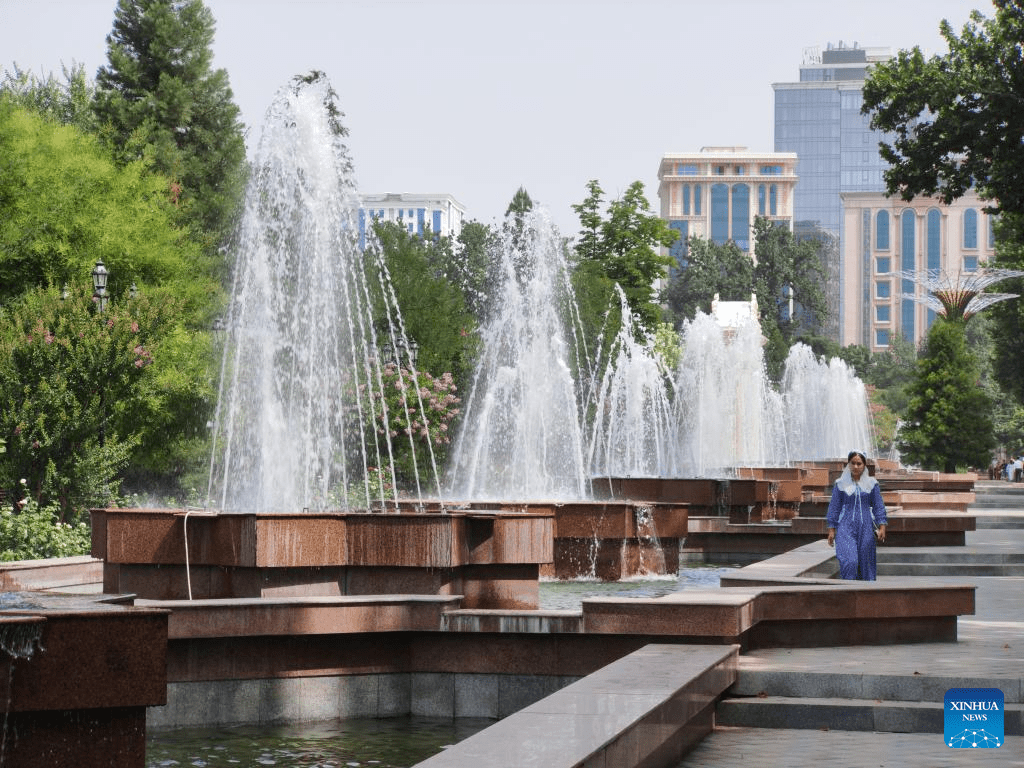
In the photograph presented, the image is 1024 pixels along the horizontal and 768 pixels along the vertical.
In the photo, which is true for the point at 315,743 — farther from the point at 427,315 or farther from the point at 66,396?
the point at 427,315

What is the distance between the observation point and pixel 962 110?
2448 cm

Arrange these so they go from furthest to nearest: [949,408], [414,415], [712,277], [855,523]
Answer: [712,277], [949,408], [414,415], [855,523]

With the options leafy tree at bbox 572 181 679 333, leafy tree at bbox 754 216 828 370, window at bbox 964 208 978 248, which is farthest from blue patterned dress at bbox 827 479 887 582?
window at bbox 964 208 978 248

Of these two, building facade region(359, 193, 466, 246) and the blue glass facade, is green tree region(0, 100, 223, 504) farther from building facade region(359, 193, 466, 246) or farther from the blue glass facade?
building facade region(359, 193, 466, 246)

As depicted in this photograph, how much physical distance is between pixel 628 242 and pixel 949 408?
1250 cm

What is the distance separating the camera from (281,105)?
56.9 ft

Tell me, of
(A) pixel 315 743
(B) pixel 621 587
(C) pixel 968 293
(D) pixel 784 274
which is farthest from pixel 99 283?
(D) pixel 784 274

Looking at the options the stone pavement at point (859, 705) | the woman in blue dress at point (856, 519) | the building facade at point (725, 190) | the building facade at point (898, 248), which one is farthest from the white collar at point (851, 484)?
the building facade at point (725, 190)

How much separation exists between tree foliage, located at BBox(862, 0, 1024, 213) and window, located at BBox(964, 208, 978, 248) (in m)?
143

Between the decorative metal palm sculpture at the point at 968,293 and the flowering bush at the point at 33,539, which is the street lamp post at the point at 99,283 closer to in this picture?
the flowering bush at the point at 33,539

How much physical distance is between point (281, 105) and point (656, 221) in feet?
115

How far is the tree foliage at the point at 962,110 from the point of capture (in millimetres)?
23812

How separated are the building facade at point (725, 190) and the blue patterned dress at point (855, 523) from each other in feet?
554

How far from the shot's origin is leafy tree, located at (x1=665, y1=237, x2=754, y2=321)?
106 metres
